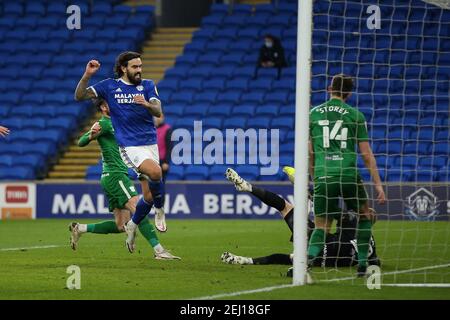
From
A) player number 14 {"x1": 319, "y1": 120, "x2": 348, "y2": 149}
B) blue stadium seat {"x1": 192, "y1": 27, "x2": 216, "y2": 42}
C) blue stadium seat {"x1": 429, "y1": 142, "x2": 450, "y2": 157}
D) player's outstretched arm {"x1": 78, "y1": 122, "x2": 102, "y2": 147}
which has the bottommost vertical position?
blue stadium seat {"x1": 429, "y1": 142, "x2": 450, "y2": 157}

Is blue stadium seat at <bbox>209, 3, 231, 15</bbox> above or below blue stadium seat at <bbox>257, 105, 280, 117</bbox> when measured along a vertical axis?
above

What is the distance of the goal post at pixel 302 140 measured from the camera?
31.1 ft

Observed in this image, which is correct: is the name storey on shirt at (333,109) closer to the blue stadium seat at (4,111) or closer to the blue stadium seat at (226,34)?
the blue stadium seat at (4,111)

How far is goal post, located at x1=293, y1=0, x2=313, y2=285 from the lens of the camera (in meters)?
9.48

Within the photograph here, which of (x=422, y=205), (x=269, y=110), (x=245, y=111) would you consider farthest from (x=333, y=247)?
(x=245, y=111)

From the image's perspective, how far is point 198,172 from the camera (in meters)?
23.3

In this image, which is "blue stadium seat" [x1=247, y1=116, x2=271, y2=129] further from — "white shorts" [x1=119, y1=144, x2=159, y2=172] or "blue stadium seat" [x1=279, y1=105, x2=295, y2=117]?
"white shorts" [x1=119, y1=144, x2=159, y2=172]

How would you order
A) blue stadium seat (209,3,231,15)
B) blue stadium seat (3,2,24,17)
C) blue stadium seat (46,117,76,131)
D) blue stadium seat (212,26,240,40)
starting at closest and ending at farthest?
1. blue stadium seat (46,117,76,131)
2. blue stadium seat (212,26,240,40)
3. blue stadium seat (209,3,231,15)
4. blue stadium seat (3,2,24,17)

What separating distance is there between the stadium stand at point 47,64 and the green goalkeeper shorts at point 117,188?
425 inches

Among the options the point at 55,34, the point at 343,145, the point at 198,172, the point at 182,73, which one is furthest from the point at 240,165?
the point at 343,145

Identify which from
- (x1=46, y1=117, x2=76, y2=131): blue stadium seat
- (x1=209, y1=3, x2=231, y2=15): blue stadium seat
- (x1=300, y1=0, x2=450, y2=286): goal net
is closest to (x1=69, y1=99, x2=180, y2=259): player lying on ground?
(x1=300, y1=0, x2=450, y2=286): goal net

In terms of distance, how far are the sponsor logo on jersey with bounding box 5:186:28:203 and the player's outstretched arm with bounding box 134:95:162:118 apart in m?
11.0

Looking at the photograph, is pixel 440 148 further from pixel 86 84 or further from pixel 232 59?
pixel 86 84
